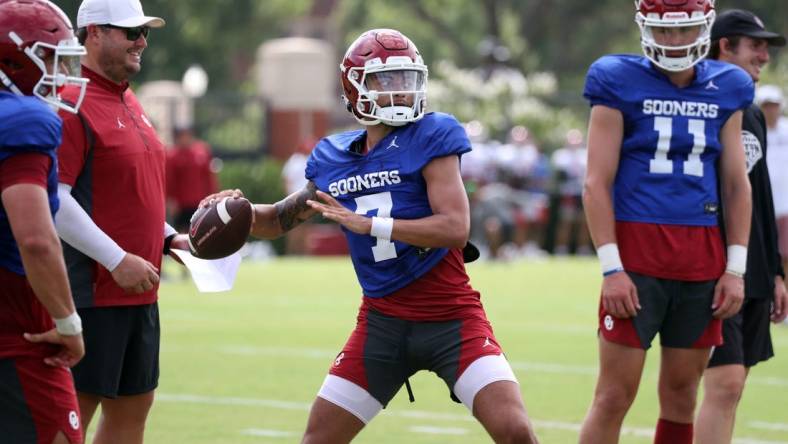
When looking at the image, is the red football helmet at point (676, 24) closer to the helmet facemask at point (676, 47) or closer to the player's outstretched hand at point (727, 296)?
the helmet facemask at point (676, 47)

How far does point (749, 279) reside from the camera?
6.27 meters

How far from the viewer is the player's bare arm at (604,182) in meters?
5.50

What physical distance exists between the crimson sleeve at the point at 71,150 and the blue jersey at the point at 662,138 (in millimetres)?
1961

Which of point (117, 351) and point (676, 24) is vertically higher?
point (676, 24)

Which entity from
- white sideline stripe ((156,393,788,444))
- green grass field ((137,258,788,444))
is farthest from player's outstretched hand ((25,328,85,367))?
white sideline stripe ((156,393,788,444))

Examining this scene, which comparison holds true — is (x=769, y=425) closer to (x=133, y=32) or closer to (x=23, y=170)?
(x=133, y=32)

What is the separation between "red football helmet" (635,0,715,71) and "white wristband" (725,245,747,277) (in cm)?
75

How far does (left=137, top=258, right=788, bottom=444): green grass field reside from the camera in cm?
765

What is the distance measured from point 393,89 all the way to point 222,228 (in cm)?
86

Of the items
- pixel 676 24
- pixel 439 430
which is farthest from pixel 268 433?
pixel 676 24

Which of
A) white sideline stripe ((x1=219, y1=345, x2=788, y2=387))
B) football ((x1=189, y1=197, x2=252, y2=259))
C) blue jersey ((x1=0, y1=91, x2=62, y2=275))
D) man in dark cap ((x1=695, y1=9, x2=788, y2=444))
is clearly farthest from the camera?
white sideline stripe ((x1=219, y1=345, x2=788, y2=387))

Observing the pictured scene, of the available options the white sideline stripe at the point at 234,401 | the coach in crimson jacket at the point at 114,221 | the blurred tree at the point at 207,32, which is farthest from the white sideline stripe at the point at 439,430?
the blurred tree at the point at 207,32

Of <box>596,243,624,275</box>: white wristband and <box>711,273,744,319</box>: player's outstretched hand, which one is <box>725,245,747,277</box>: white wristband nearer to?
<box>711,273,744,319</box>: player's outstretched hand

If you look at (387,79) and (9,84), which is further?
(387,79)
